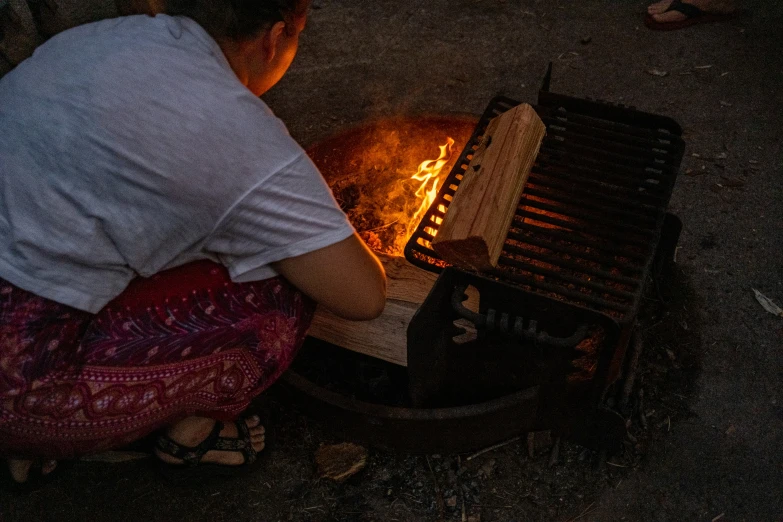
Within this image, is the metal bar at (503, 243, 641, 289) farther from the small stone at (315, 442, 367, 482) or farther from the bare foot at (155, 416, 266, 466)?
the bare foot at (155, 416, 266, 466)

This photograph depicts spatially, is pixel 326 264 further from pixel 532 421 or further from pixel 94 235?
pixel 532 421

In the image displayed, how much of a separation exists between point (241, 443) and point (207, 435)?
0.14 m

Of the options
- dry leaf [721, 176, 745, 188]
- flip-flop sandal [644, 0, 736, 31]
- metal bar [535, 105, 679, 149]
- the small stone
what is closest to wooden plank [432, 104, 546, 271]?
metal bar [535, 105, 679, 149]

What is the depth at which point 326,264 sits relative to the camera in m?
1.67

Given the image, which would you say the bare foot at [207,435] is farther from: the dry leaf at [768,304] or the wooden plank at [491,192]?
the dry leaf at [768,304]

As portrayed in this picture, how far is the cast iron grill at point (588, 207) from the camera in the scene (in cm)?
187

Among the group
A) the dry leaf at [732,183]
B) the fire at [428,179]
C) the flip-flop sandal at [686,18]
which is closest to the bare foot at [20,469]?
the fire at [428,179]

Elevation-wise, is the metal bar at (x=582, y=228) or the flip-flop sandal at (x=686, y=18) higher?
the metal bar at (x=582, y=228)

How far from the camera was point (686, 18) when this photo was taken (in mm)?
4332

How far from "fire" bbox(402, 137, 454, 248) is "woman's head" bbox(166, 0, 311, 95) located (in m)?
1.09

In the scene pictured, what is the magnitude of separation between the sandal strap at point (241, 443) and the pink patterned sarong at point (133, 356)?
0.35 m

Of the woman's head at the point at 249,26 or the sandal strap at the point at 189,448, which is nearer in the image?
the woman's head at the point at 249,26

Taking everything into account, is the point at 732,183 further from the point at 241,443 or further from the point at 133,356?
the point at 133,356

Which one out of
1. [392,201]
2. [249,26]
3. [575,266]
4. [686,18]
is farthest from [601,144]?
[686,18]
